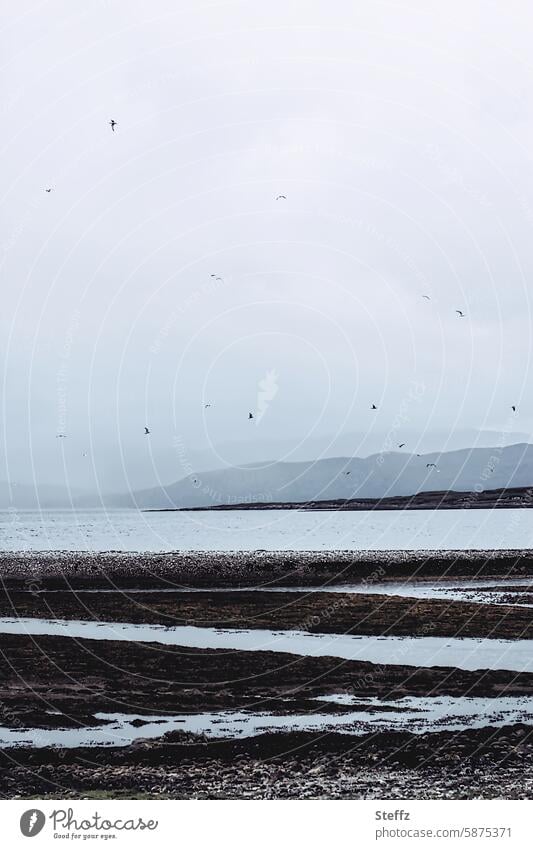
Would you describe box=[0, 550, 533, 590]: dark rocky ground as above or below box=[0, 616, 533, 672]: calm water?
below

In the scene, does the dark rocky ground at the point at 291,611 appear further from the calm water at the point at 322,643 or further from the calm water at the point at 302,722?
Answer: the calm water at the point at 302,722

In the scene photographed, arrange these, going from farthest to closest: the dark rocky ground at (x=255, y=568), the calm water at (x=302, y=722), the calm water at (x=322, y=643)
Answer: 1. the dark rocky ground at (x=255, y=568)
2. the calm water at (x=322, y=643)
3. the calm water at (x=302, y=722)

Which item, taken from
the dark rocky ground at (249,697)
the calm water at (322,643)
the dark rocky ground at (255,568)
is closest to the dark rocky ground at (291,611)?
the dark rocky ground at (249,697)

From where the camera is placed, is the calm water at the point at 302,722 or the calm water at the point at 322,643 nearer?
the calm water at the point at 302,722

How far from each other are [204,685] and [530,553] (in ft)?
165

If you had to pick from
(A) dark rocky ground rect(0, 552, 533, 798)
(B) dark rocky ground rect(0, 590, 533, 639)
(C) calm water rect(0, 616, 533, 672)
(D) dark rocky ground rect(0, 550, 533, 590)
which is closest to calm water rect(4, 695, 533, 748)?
(A) dark rocky ground rect(0, 552, 533, 798)

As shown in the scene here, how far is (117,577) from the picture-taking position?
58.3 m

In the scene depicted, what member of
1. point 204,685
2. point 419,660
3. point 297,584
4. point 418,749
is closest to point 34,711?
point 204,685

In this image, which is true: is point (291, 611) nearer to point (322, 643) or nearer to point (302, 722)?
point (322, 643)

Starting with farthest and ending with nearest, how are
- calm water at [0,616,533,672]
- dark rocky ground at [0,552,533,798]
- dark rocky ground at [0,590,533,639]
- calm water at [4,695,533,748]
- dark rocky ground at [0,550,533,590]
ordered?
1. dark rocky ground at [0,550,533,590]
2. dark rocky ground at [0,590,533,639]
3. calm water at [0,616,533,672]
4. calm water at [4,695,533,748]
5. dark rocky ground at [0,552,533,798]

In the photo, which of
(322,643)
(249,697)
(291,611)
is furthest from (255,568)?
(249,697)

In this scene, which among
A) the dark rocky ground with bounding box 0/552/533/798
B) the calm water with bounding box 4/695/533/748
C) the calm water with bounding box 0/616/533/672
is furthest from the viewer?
the calm water with bounding box 0/616/533/672

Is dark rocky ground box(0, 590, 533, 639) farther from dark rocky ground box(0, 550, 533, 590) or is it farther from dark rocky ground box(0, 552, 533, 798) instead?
dark rocky ground box(0, 550, 533, 590)
